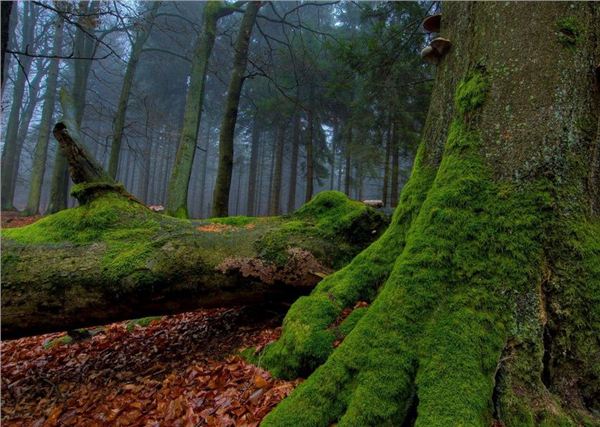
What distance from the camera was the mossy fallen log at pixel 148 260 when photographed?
3521mm

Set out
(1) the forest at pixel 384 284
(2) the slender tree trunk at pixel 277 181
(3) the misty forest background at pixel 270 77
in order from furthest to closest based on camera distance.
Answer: (2) the slender tree trunk at pixel 277 181 < (3) the misty forest background at pixel 270 77 < (1) the forest at pixel 384 284

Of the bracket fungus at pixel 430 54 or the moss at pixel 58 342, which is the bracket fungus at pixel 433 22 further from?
the moss at pixel 58 342

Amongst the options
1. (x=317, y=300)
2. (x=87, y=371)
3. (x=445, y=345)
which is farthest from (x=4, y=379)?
(x=445, y=345)

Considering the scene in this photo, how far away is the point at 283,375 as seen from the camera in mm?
2926

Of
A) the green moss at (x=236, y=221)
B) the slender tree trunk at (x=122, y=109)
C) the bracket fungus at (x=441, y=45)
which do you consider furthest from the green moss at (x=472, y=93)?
the slender tree trunk at (x=122, y=109)

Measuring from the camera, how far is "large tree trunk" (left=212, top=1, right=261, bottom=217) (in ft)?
30.0

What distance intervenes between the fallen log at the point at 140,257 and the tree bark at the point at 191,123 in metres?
5.43

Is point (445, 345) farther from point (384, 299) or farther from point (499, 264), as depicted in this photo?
point (499, 264)

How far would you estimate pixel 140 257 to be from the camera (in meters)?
3.76

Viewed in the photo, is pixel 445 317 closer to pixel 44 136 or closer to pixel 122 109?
pixel 122 109

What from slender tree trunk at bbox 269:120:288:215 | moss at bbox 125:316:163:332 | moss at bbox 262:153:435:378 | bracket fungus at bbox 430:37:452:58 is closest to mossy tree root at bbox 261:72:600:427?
moss at bbox 262:153:435:378

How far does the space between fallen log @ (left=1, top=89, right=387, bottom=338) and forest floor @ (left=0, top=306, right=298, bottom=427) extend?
0.60m

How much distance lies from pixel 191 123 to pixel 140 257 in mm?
7545

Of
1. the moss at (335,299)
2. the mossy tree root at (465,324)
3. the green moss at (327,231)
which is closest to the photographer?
the mossy tree root at (465,324)
